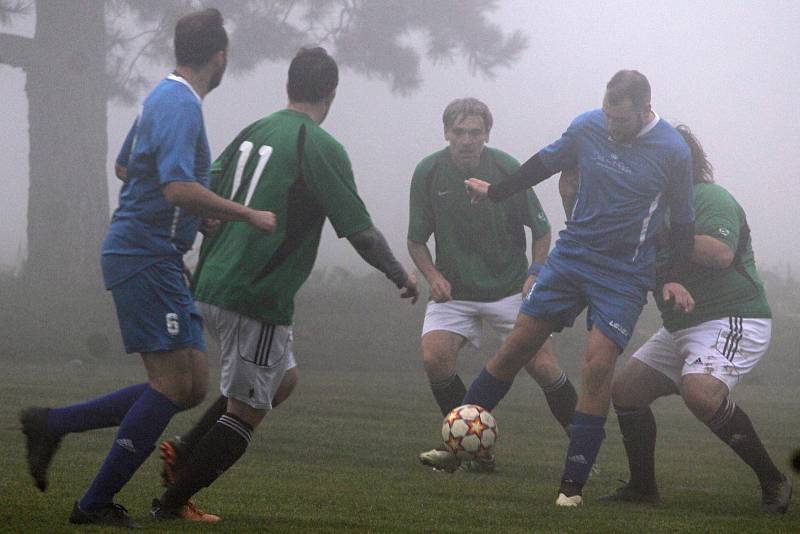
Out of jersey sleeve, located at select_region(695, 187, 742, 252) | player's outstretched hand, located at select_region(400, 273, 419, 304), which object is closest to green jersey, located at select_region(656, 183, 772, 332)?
jersey sleeve, located at select_region(695, 187, 742, 252)

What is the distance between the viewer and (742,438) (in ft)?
21.5

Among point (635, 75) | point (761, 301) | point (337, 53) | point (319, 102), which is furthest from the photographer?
point (337, 53)

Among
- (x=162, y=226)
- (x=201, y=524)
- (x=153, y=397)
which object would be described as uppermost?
(x=162, y=226)

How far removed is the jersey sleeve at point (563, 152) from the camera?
6.61 m

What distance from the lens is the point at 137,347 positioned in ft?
16.3

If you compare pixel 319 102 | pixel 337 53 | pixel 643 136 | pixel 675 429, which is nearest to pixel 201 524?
pixel 319 102

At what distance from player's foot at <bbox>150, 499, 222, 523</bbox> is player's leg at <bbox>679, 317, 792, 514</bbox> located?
245cm

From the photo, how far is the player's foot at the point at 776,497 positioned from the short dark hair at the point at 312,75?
2.96 m

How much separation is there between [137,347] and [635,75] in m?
2.69

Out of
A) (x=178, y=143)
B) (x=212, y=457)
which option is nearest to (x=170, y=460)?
(x=212, y=457)

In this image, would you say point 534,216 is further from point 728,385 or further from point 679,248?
point 728,385

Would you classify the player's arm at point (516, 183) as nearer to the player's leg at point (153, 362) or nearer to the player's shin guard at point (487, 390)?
the player's shin guard at point (487, 390)

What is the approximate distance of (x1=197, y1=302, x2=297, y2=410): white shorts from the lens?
203 inches

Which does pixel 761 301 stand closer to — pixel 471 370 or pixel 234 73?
pixel 471 370
